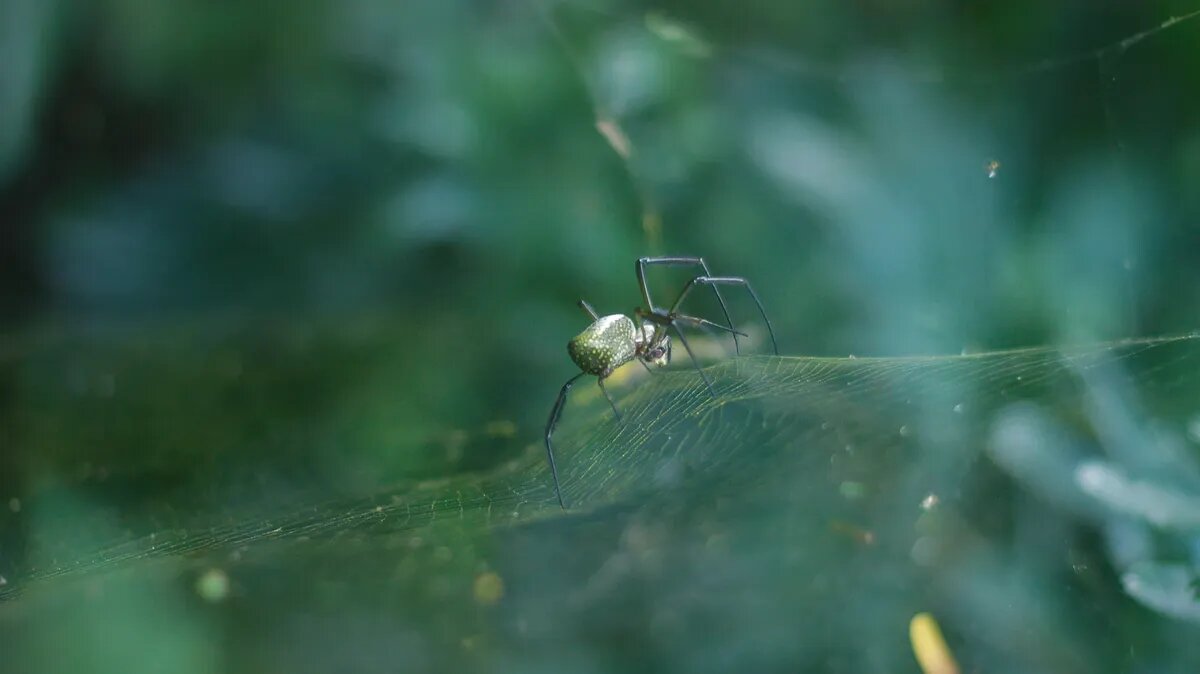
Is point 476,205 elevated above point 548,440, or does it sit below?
above

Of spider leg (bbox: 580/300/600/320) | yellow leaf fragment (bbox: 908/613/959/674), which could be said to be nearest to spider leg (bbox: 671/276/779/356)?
spider leg (bbox: 580/300/600/320)

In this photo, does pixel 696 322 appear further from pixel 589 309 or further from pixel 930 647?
pixel 930 647

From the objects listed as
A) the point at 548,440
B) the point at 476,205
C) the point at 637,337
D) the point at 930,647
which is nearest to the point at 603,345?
the point at 637,337

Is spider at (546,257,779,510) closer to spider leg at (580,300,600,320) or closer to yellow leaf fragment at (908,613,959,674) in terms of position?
spider leg at (580,300,600,320)

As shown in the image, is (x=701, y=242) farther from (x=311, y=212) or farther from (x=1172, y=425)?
(x=1172, y=425)

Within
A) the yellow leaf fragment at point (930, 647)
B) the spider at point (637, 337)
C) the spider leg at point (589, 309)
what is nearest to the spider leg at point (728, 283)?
the spider at point (637, 337)

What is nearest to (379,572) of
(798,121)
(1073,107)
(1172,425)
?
(1172,425)

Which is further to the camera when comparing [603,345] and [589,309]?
[589,309]
